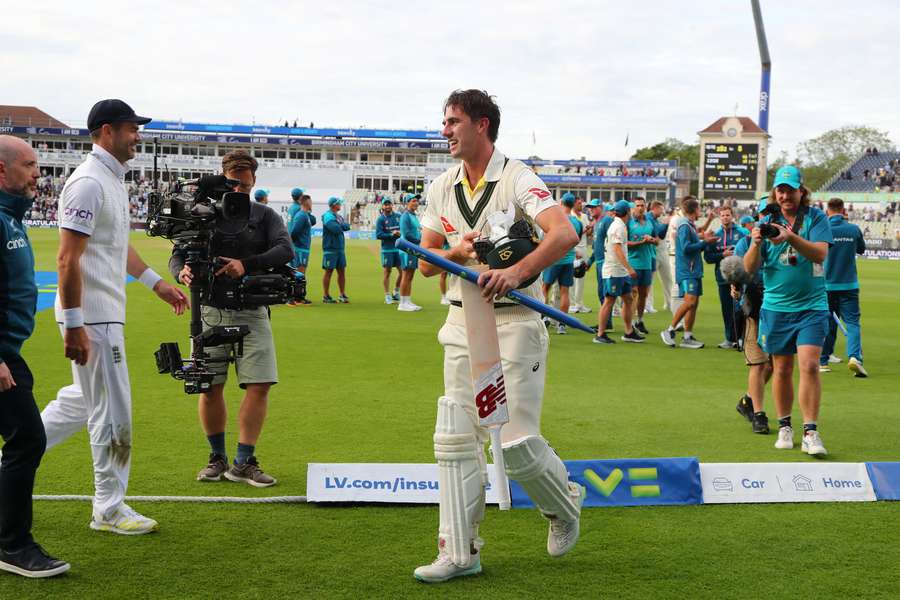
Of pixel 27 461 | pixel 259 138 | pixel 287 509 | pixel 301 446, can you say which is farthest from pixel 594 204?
pixel 259 138

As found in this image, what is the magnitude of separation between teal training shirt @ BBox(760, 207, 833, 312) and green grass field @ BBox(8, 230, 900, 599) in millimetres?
1180

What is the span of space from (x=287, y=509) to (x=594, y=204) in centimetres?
Result: 1400

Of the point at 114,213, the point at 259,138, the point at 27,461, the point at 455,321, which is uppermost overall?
the point at 259,138

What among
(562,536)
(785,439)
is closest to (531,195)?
(562,536)

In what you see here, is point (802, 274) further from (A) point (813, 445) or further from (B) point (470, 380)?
(B) point (470, 380)

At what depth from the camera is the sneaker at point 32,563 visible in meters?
4.23

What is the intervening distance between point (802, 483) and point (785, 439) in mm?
1584

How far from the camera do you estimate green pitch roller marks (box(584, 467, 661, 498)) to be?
5477 millimetres

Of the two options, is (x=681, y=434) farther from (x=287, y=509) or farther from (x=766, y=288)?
(x=287, y=509)

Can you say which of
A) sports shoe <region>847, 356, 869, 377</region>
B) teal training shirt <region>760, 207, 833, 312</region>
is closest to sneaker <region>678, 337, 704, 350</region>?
sports shoe <region>847, 356, 869, 377</region>

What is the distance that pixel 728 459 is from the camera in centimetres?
682

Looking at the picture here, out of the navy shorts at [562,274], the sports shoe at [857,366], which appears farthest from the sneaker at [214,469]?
the navy shorts at [562,274]

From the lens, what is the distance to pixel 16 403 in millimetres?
4266

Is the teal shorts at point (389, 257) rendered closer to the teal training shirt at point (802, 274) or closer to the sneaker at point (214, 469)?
the teal training shirt at point (802, 274)
